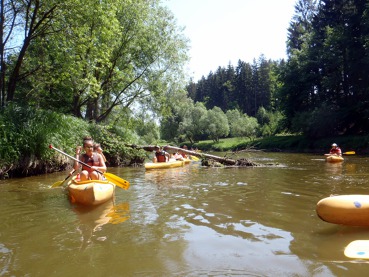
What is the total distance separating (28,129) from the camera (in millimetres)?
10062

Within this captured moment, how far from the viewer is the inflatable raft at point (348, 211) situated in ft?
13.9

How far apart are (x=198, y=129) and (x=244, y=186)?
152 ft

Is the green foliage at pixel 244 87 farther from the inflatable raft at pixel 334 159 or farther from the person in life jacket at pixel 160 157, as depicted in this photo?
the person in life jacket at pixel 160 157

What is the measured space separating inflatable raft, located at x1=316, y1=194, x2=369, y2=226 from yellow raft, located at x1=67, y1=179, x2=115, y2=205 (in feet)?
12.3

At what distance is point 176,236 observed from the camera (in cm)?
429

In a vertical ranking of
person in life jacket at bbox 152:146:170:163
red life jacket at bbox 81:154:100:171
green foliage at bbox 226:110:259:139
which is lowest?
person in life jacket at bbox 152:146:170:163

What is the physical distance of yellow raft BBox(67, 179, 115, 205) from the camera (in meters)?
5.91

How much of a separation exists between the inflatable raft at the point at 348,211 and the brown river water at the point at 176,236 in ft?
0.54

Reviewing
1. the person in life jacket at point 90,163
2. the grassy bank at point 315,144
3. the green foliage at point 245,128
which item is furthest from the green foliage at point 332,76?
the person in life jacket at point 90,163

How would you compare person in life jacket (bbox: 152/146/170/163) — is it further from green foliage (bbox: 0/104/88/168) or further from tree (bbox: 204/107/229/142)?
tree (bbox: 204/107/229/142)

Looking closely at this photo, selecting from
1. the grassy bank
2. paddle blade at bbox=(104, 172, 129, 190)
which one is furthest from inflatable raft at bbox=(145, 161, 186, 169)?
the grassy bank

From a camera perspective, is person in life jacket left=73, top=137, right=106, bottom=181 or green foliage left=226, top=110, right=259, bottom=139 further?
green foliage left=226, top=110, right=259, bottom=139

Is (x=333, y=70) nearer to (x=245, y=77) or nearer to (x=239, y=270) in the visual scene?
(x=239, y=270)

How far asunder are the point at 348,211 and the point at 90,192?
13.5ft
